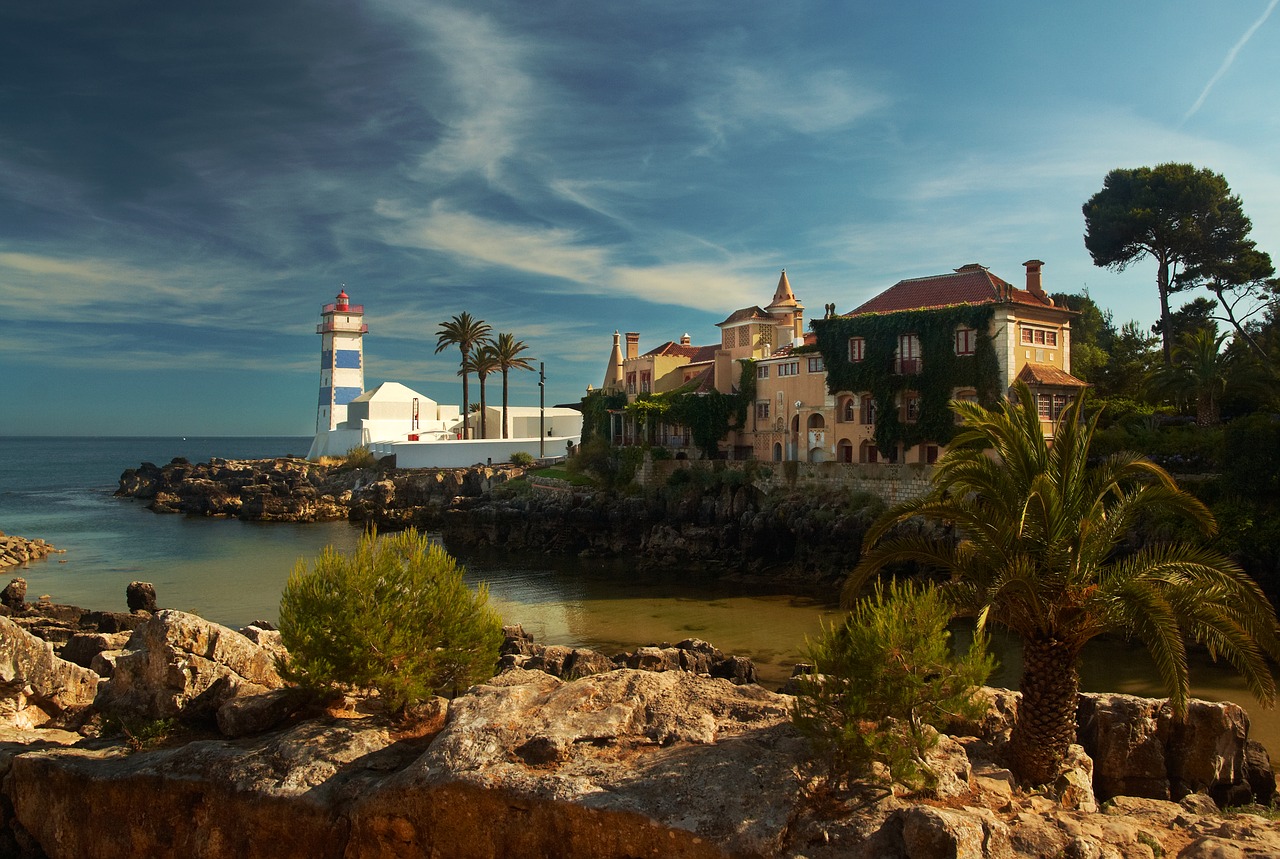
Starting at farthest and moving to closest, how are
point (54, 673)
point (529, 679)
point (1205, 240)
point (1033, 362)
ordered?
point (1205, 240), point (1033, 362), point (54, 673), point (529, 679)

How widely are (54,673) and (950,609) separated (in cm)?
1512

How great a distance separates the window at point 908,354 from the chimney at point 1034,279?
22.8 ft

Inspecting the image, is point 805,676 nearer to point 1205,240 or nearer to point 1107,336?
point 1205,240

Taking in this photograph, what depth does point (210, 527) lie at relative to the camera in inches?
2363

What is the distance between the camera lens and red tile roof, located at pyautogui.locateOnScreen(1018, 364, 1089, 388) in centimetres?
3931

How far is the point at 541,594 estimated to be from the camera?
36.8 meters

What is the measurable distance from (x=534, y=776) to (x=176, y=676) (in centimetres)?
684

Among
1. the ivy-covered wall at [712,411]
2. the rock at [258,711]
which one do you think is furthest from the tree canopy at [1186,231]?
the rock at [258,711]

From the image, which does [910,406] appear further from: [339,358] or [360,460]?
[339,358]

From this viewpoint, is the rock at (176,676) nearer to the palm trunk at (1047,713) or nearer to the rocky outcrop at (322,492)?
the palm trunk at (1047,713)

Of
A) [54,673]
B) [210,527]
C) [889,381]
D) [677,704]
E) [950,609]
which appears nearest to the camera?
[950,609]

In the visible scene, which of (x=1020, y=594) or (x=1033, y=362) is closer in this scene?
(x=1020, y=594)

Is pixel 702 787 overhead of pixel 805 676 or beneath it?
beneath

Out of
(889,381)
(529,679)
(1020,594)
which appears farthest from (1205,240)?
(529,679)
